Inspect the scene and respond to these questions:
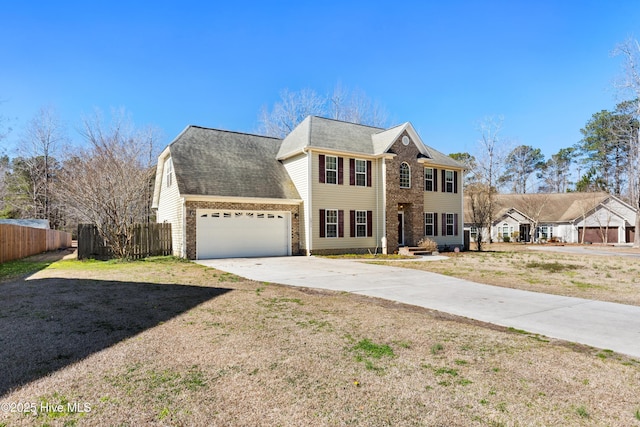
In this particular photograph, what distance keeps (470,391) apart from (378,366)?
0.98m

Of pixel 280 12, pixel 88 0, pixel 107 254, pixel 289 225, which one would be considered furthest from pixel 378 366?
pixel 107 254

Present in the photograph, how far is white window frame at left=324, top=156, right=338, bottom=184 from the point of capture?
19.9 meters

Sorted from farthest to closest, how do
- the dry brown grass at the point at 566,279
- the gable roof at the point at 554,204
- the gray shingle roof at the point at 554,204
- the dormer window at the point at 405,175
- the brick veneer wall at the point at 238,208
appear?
the gray shingle roof at the point at 554,204 → the gable roof at the point at 554,204 → the dormer window at the point at 405,175 → the brick veneer wall at the point at 238,208 → the dry brown grass at the point at 566,279

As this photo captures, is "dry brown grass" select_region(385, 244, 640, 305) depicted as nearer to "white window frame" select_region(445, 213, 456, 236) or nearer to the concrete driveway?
the concrete driveway

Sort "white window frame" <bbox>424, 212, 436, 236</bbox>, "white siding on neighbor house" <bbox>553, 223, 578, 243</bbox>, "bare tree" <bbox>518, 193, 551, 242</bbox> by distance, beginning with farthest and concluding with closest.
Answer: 1. "white siding on neighbor house" <bbox>553, 223, 578, 243</bbox>
2. "bare tree" <bbox>518, 193, 551, 242</bbox>
3. "white window frame" <bbox>424, 212, 436, 236</bbox>

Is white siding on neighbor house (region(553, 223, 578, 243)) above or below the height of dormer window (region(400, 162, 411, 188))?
below

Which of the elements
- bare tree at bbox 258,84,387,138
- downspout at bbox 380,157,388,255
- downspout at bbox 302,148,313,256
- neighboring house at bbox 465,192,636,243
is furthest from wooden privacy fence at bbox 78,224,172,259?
neighboring house at bbox 465,192,636,243

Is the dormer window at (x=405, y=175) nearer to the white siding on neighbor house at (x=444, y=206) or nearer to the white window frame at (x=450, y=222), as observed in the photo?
the white siding on neighbor house at (x=444, y=206)

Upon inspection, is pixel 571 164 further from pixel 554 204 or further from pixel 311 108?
pixel 311 108

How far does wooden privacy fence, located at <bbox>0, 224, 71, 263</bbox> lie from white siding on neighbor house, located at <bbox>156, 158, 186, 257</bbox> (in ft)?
21.5

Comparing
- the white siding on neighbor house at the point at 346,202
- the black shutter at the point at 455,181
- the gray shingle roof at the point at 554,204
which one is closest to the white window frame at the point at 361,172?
the white siding on neighbor house at the point at 346,202

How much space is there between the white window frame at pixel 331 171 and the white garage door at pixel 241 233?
9.27ft

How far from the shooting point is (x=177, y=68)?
59.6 ft

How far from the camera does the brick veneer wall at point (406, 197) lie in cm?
2097
